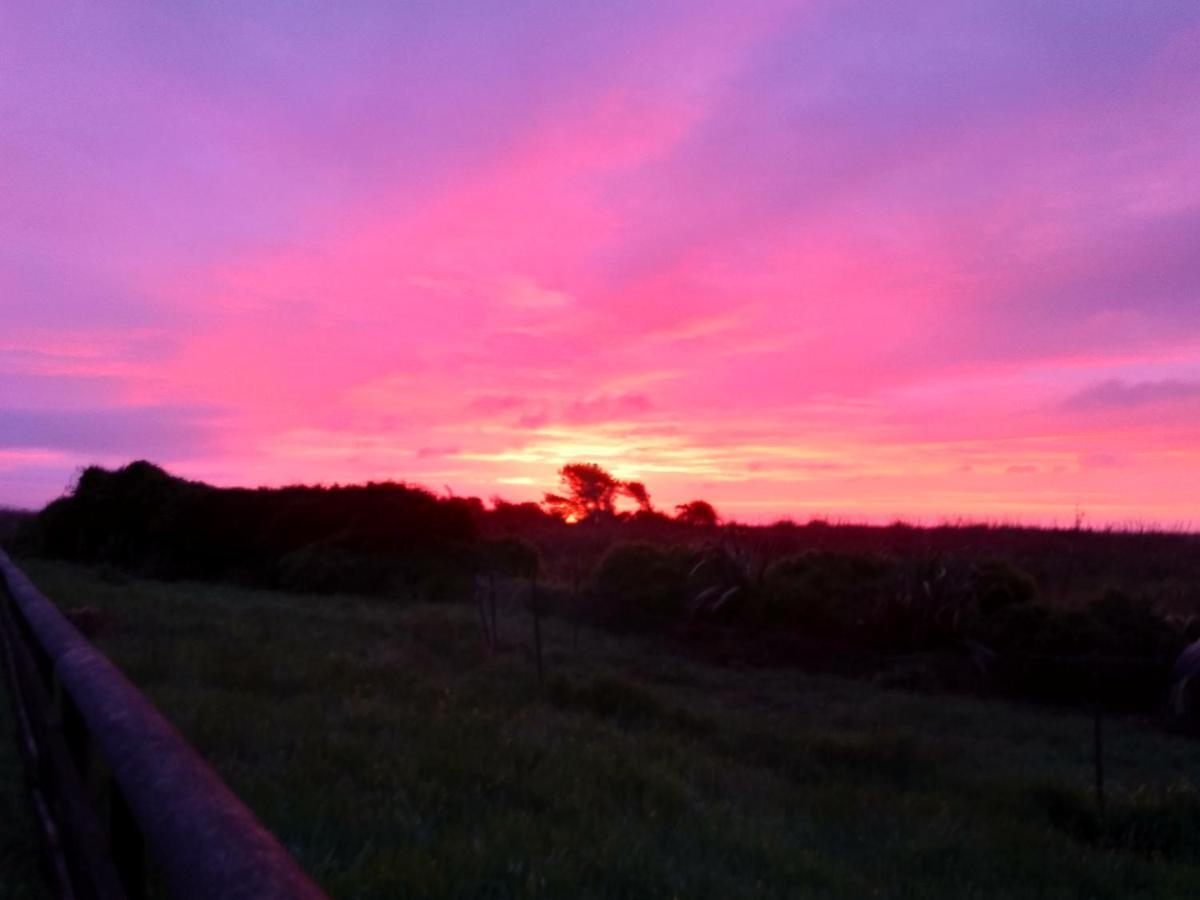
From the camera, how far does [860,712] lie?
1769 centimetres

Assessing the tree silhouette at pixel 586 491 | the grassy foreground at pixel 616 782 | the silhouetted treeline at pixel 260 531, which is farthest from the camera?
the tree silhouette at pixel 586 491

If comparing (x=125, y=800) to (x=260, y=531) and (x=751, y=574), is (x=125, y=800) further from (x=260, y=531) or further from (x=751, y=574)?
(x=260, y=531)

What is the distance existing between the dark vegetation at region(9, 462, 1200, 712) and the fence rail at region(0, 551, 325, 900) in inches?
403

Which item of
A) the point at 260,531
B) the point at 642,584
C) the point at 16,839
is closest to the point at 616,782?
the point at 16,839

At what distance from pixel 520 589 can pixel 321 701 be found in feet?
63.5

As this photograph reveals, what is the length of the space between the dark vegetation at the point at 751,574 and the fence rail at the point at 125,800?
10247mm

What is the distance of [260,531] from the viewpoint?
37594mm

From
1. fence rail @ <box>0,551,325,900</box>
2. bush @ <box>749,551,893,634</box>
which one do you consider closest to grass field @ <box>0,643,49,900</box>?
fence rail @ <box>0,551,325,900</box>

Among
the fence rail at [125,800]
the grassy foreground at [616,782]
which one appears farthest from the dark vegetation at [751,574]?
the fence rail at [125,800]

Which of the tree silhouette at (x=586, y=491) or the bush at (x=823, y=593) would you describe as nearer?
the bush at (x=823, y=593)

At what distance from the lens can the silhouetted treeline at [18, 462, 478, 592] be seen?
33.8m

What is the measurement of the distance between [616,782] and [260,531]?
101 ft

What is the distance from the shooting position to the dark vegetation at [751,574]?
22.0 metres

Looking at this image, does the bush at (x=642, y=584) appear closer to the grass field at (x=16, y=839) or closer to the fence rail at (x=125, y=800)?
the grass field at (x=16, y=839)
